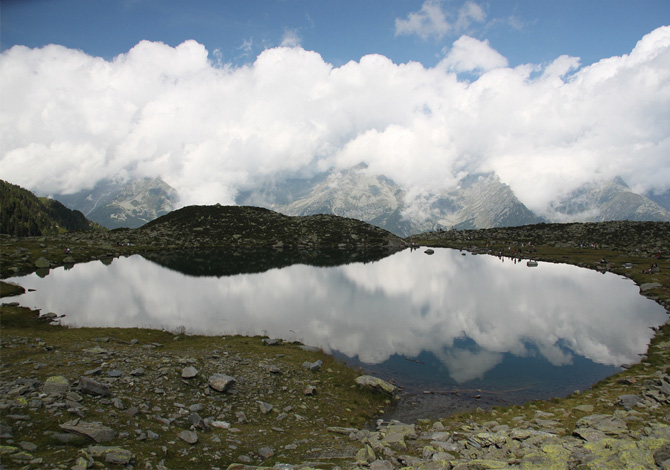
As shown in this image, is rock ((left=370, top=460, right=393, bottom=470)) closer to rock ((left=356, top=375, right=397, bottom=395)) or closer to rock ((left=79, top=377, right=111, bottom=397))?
rock ((left=356, top=375, right=397, bottom=395))

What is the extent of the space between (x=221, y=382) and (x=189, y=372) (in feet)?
8.18

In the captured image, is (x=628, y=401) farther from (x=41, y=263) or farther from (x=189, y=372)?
(x=41, y=263)

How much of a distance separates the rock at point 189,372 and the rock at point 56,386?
6785 millimetres

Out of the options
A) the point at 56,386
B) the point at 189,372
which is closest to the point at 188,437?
the point at 56,386

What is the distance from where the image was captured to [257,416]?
2058 centimetres

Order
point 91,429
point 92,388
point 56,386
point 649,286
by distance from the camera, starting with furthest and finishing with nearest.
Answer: point 649,286 → point 92,388 → point 56,386 → point 91,429

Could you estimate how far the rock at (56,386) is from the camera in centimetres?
1585

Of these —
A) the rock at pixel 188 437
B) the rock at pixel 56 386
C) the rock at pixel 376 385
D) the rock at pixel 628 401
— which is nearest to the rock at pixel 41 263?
the rock at pixel 56 386

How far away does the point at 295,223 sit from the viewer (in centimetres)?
17112

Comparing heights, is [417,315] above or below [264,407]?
above

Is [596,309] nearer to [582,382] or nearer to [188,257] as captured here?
[582,382]

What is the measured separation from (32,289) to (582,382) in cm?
7791

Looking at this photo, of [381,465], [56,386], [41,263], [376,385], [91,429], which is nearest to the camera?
[91,429]

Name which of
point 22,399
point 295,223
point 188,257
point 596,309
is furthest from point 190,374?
point 295,223
